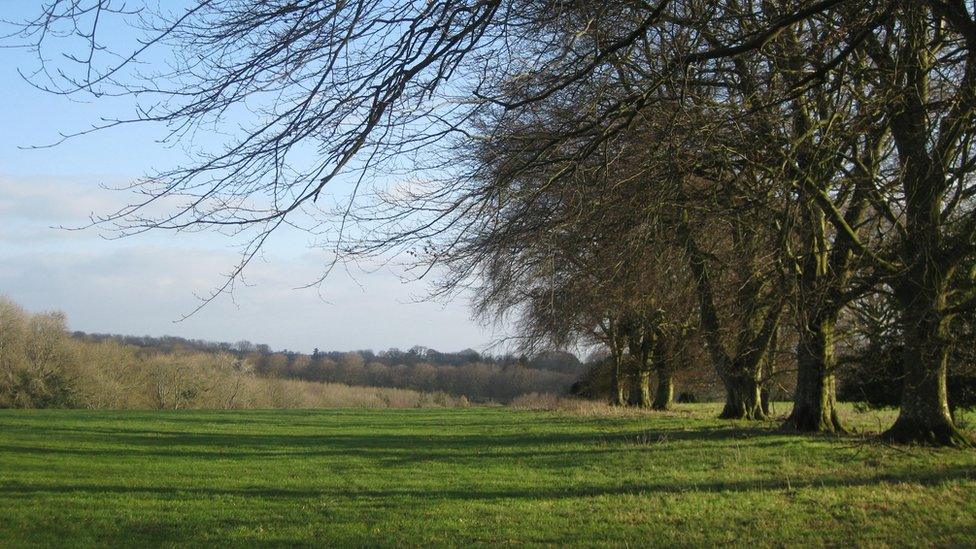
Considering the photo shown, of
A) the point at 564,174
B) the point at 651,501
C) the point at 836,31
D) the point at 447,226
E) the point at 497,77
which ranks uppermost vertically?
the point at 836,31

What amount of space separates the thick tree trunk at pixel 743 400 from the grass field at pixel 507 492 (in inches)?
42.2

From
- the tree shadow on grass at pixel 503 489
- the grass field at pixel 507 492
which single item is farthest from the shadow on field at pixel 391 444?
the tree shadow on grass at pixel 503 489

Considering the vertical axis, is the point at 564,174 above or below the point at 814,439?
above

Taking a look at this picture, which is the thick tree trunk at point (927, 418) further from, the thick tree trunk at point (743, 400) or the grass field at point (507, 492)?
the thick tree trunk at point (743, 400)

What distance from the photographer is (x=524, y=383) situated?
2426 inches

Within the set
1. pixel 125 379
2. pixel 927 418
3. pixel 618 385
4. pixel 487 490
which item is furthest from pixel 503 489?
pixel 125 379

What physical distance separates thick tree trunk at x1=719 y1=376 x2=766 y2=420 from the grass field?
1072 millimetres

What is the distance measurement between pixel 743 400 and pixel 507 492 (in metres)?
12.3

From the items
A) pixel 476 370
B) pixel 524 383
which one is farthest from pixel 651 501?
pixel 476 370

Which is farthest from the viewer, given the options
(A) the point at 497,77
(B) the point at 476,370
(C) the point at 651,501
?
(B) the point at 476,370

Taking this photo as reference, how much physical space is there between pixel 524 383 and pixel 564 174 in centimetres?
5602

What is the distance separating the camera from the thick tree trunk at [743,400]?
2069cm

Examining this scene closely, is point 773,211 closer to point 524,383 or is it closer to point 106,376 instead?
point 106,376

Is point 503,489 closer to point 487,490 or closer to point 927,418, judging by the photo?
point 487,490
